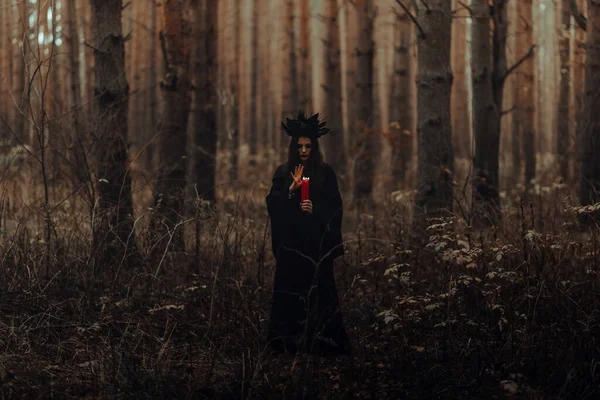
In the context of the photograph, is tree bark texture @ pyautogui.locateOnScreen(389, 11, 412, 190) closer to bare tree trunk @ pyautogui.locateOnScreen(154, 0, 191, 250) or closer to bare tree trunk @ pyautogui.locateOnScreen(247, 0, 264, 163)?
bare tree trunk @ pyautogui.locateOnScreen(154, 0, 191, 250)

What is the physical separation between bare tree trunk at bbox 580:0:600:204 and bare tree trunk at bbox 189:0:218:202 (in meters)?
4.93

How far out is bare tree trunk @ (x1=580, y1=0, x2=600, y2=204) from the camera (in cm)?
973

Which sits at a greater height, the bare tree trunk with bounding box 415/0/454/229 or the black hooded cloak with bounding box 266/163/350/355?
the bare tree trunk with bounding box 415/0/454/229

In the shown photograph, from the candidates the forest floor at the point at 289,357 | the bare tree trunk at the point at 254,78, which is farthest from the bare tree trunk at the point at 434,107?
the bare tree trunk at the point at 254,78

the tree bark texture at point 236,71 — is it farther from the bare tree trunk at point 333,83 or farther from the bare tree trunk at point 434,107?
the bare tree trunk at point 434,107

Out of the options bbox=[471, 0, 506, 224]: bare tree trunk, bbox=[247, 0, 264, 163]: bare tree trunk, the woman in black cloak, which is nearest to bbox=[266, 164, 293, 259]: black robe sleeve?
the woman in black cloak

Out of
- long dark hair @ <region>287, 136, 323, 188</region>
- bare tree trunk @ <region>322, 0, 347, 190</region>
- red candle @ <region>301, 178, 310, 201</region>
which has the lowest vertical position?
red candle @ <region>301, 178, 310, 201</region>

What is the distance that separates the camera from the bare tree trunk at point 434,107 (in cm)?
881

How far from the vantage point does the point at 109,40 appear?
8.15 m

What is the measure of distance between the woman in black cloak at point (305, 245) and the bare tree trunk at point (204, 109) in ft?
17.7

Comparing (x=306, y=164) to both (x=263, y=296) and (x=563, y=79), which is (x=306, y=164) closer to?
(x=263, y=296)

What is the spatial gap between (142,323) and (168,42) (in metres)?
5.10

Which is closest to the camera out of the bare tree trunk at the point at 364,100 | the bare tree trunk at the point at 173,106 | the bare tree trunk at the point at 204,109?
the bare tree trunk at the point at 173,106

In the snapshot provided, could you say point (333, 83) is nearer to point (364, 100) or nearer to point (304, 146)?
point (364, 100)
